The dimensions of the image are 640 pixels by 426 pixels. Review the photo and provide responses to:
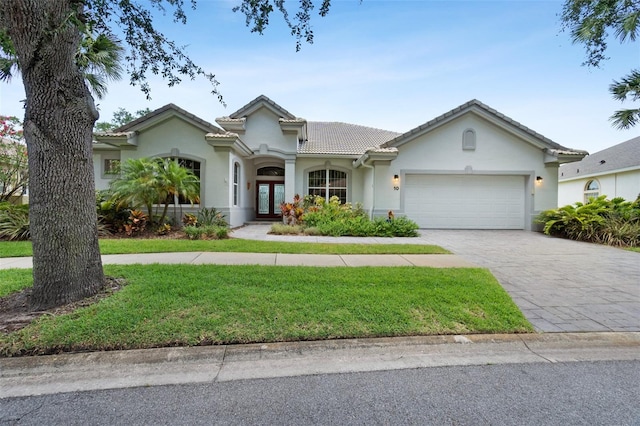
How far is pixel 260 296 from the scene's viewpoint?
418 cm

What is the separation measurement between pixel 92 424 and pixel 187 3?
633 cm

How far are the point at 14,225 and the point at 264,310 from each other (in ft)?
33.2

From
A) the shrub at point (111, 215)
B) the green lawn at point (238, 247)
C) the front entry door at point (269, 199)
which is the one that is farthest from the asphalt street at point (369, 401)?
the front entry door at point (269, 199)

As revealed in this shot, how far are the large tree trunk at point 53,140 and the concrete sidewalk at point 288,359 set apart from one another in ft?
4.31

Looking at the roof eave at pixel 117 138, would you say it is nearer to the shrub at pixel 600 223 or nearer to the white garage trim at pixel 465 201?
the white garage trim at pixel 465 201

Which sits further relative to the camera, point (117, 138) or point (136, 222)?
point (117, 138)

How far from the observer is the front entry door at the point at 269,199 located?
53.6 feet

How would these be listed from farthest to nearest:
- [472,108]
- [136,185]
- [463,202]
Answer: [463,202] → [472,108] → [136,185]

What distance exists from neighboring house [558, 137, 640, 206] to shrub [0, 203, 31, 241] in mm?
27970

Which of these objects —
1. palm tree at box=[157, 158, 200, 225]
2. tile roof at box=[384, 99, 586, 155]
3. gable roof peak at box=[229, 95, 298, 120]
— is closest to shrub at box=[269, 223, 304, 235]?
palm tree at box=[157, 158, 200, 225]

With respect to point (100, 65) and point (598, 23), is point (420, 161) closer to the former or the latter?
point (598, 23)

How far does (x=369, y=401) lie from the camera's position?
2330mm

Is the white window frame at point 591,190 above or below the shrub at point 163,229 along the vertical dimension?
above

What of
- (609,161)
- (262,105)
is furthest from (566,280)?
(609,161)
